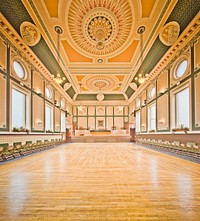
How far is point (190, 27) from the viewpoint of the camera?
564 cm

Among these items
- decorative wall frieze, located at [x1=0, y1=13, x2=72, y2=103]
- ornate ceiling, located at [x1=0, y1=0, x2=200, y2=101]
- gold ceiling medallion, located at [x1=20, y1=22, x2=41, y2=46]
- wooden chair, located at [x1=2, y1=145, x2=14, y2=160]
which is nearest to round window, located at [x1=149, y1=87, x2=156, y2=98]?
ornate ceiling, located at [x1=0, y1=0, x2=200, y2=101]

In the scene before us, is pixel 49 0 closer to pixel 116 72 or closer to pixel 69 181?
pixel 69 181

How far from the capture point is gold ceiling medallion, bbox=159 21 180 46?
598 centimetres

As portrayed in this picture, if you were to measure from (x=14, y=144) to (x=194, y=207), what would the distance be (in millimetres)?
6758

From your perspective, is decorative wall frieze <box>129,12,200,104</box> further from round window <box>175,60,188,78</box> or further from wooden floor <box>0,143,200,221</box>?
wooden floor <box>0,143,200,221</box>

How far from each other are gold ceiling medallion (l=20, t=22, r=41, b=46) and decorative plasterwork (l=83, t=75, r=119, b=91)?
690cm

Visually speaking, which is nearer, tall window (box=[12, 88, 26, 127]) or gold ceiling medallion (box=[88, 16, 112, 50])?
→ gold ceiling medallion (box=[88, 16, 112, 50])

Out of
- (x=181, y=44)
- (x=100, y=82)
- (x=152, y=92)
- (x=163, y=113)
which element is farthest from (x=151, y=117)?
(x=100, y=82)

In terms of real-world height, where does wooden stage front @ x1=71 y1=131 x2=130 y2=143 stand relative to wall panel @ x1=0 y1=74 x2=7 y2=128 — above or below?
below

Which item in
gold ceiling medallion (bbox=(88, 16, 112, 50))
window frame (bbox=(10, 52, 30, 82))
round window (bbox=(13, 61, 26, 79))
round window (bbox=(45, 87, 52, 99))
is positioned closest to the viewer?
gold ceiling medallion (bbox=(88, 16, 112, 50))

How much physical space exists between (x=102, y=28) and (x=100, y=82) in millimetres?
8207

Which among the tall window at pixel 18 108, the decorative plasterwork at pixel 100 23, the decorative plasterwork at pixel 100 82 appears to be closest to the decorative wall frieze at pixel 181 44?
the decorative plasterwork at pixel 100 23

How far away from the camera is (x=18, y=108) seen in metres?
7.25

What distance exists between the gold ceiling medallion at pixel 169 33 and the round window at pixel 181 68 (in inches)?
43.9
